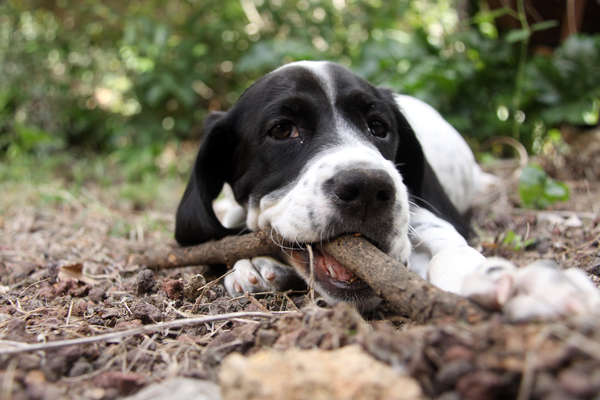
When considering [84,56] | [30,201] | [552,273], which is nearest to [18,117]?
[84,56]

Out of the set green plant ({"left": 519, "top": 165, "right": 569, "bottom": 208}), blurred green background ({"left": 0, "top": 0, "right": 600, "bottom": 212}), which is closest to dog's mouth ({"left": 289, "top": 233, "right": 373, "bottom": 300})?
green plant ({"left": 519, "top": 165, "right": 569, "bottom": 208})

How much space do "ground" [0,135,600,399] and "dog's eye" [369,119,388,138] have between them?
2.83ft

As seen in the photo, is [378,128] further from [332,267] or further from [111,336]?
[111,336]

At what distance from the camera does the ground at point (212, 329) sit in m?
1.06

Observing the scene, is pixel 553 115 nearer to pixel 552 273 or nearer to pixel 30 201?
pixel 552 273

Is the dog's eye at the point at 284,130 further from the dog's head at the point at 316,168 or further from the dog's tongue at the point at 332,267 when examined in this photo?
the dog's tongue at the point at 332,267

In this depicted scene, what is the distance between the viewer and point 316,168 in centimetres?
199

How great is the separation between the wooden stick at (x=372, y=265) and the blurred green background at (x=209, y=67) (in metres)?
3.27

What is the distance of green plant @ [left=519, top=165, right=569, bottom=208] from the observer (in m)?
3.59

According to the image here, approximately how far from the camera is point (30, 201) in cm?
450

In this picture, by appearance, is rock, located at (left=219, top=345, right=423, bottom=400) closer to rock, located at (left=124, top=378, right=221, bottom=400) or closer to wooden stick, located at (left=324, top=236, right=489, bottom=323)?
rock, located at (left=124, top=378, right=221, bottom=400)

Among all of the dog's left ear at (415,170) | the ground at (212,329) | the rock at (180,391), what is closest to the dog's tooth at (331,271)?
the ground at (212,329)

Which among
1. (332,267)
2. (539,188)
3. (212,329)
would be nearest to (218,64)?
(539,188)

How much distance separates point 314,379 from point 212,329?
739mm
